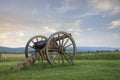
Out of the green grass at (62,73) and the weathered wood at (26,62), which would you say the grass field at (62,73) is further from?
the weathered wood at (26,62)

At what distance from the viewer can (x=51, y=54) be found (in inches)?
778

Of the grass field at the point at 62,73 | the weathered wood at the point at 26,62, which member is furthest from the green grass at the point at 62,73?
the weathered wood at the point at 26,62

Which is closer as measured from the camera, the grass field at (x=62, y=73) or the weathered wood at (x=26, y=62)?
the grass field at (x=62, y=73)

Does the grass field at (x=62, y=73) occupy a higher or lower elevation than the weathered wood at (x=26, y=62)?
lower

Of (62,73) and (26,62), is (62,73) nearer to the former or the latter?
(62,73)

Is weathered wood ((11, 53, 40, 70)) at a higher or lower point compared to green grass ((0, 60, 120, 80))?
higher

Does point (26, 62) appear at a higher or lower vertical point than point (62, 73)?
higher

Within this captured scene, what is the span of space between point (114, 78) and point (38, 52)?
7.89 m

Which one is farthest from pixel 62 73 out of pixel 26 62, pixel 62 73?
pixel 26 62

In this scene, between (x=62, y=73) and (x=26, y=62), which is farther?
(x=26, y=62)

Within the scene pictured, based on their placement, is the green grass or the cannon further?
the cannon

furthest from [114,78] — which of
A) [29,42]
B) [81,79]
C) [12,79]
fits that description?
[29,42]

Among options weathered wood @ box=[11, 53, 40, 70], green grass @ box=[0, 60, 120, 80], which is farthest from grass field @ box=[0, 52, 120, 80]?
weathered wood @ box=[11, 53, 40, 70]

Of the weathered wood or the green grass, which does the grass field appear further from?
the weathered wood
